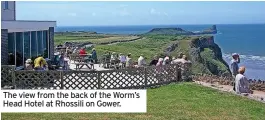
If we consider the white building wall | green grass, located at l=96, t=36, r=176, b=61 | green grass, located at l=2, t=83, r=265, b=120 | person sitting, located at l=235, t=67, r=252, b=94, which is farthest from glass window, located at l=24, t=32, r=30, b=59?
green grass, located at l=96, t=36, r=176, b=61

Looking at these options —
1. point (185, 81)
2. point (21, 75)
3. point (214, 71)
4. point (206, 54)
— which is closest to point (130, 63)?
point (185, 81)

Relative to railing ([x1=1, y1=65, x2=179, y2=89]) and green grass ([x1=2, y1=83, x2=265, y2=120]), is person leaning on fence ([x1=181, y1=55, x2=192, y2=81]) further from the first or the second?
green grass ([x1=2, y1=83, x2=265, y2=120])

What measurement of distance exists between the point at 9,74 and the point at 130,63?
7.38 m

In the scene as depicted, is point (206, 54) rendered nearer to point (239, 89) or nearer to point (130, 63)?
point (130, 63)

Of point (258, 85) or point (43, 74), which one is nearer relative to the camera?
point (43, 74)

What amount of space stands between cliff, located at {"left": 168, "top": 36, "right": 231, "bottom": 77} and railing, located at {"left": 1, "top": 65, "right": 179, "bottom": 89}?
37.2 meters

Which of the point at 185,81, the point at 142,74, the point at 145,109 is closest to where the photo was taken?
the point at 145,109

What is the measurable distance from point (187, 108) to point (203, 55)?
57.0 meters

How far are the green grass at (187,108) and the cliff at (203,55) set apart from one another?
38.6 metres

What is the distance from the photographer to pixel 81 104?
1251 centimetres

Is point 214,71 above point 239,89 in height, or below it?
below

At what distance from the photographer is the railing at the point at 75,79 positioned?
17.4 meters

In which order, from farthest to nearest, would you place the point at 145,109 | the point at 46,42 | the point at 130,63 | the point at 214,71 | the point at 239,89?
the point at 214,71
the point at 46,42
the point at 130,63
the point at 239,89
the point at 145,109

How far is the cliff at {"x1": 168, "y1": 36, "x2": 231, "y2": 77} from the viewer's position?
60.3 meters
